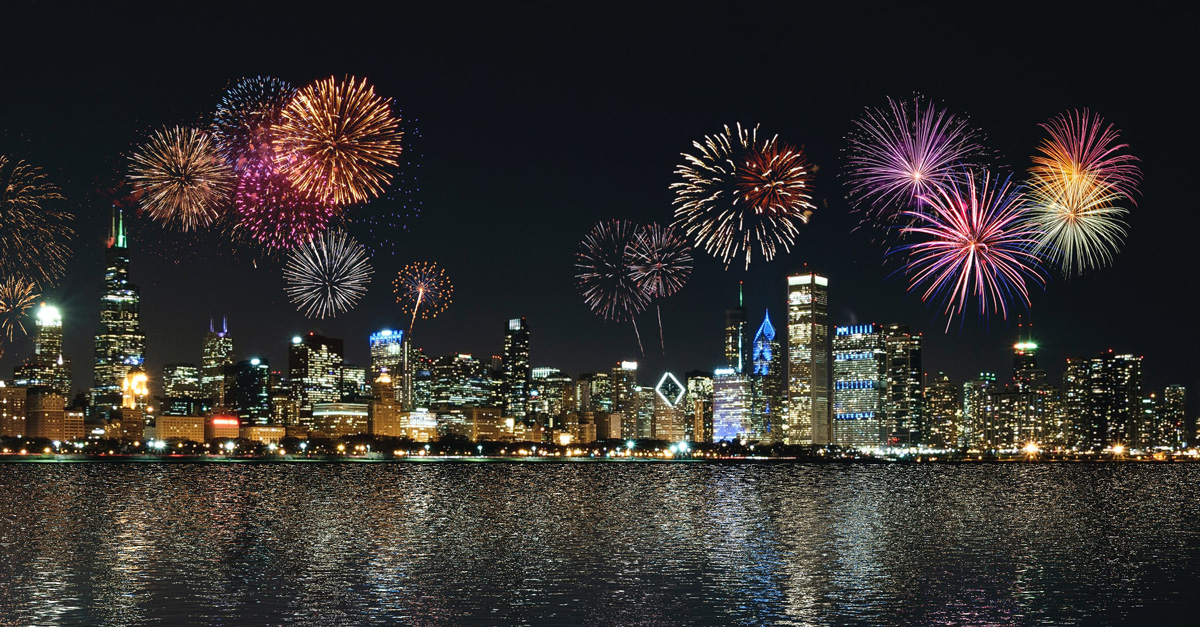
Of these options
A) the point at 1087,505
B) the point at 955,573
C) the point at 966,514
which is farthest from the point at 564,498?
the point at 955,573

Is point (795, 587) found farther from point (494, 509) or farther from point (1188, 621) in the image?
point (494, 509)

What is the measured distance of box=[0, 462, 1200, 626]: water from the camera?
3281cm

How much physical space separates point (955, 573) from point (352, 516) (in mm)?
39005

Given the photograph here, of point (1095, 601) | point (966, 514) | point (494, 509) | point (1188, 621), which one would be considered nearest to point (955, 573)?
point (1095, 601)

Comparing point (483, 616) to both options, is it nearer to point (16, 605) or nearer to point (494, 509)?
point (16, 605)

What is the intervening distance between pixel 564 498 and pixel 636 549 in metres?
44.3

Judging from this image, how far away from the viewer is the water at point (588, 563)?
3281cm

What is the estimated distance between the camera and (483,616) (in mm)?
31953

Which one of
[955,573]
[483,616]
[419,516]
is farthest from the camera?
[419,516]

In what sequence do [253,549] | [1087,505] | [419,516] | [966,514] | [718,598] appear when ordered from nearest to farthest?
[718,598] → [253,549] → [419,516] → [966,514] → [1087,505]

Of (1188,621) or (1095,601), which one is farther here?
(1095,601)

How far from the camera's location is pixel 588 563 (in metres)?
44.1

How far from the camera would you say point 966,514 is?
7625cm

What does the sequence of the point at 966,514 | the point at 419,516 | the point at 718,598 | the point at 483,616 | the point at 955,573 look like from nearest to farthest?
1. the point at 483,616
2. the point at 718,598
3. the point at 955,573
4. the point at 419,516
5. the point at 966,514
